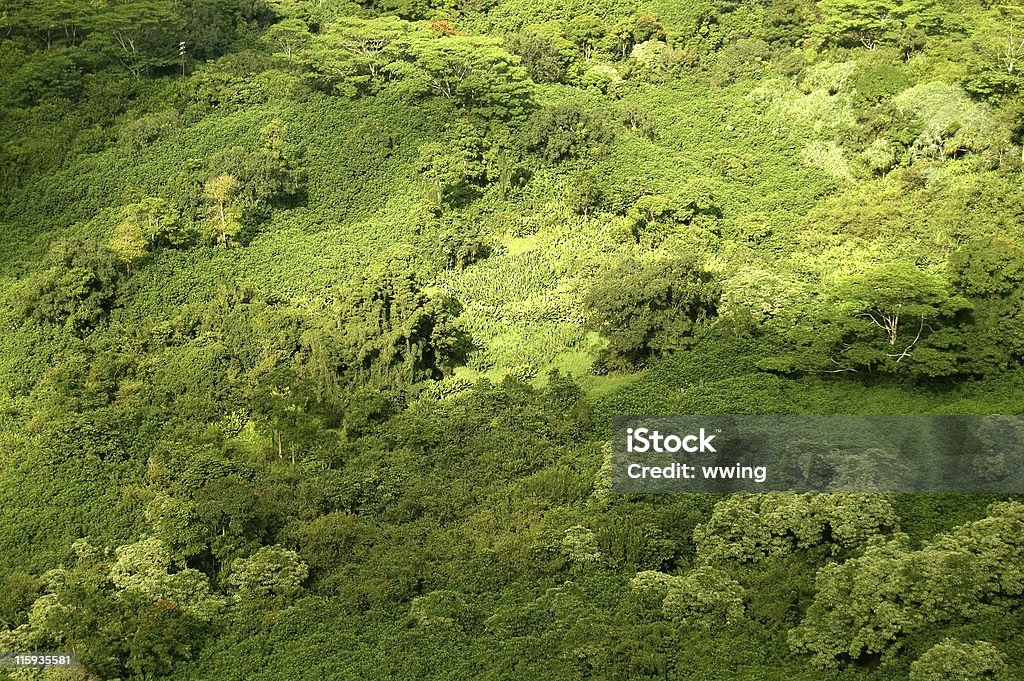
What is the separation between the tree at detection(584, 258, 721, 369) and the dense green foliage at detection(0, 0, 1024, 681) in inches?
2.6

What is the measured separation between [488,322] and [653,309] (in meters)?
3.20

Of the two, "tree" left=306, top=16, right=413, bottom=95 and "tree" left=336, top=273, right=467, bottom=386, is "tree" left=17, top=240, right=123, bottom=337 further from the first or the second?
"tree" left=306, top=16, right=413, bottom=95

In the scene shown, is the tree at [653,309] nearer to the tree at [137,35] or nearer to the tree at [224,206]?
the tree at [224,206]

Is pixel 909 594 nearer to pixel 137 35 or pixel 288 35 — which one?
pixel 288 35

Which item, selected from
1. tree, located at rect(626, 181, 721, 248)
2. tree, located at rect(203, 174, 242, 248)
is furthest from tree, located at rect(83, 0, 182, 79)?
tree, located at rect(626, 181, 721, 248)

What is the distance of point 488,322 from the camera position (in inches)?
1005

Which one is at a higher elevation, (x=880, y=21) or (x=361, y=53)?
(x=880, y=21)

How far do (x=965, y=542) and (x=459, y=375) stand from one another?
373 inches

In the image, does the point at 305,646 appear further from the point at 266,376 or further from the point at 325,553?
the point at 266,376

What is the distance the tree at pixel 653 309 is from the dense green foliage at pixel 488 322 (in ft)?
0.22

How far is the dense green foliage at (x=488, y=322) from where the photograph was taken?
62.6 feet

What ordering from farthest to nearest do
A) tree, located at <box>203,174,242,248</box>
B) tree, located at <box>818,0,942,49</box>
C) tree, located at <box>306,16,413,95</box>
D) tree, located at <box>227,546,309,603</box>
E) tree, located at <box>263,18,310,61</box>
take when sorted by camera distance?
tree, located at <box>263,18,310,61</box>
tree, located at <box>306,16,413,95</box>
tree, located at <box>818,0,942,49</box>
tree, located at <box>203,174,242,248</box>
tree, located at <box>227,546,309,603</box>

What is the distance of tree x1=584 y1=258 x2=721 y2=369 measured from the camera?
2397 cm

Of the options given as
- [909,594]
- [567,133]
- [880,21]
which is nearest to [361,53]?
[567,133]
